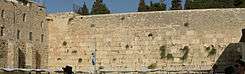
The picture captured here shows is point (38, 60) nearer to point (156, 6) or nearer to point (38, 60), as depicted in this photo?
point (38, 60)

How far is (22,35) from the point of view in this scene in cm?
2991

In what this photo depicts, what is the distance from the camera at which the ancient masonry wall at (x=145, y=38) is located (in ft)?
93.4

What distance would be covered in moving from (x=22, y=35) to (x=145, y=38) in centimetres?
650

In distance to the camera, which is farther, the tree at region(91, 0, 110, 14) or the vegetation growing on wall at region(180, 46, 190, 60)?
the tree at region(91, 0, 110, 14)

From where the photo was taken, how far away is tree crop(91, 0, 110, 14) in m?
41.2

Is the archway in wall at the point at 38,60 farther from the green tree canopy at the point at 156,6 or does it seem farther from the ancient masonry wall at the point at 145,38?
the green tree canopy at the point at 156,6

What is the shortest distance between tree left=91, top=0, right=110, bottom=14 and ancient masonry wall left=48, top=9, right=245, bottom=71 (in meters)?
9.47

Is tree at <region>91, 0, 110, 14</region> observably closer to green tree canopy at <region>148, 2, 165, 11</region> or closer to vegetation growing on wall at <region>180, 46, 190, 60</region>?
green tree canopy at <region>148, 2, 165, 11</region>

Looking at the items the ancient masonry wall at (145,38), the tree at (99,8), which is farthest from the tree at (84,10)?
the ancient masonry wall at (145,38)

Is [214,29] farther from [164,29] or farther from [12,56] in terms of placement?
[12,56]

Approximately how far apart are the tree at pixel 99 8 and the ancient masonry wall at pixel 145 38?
947cm

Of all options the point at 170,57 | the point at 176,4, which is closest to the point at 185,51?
the point at 170,57

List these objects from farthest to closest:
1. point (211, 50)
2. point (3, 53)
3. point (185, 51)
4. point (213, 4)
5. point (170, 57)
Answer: point (213, 4) → point (170, 57) → point (185, 51) → point (3, 53) → point (211, 50)

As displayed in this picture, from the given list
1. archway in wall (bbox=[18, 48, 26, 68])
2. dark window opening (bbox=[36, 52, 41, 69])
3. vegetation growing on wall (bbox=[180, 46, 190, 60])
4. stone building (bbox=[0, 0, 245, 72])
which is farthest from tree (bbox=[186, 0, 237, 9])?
archway in wall (bbox=[18, 48, 26, 68])
